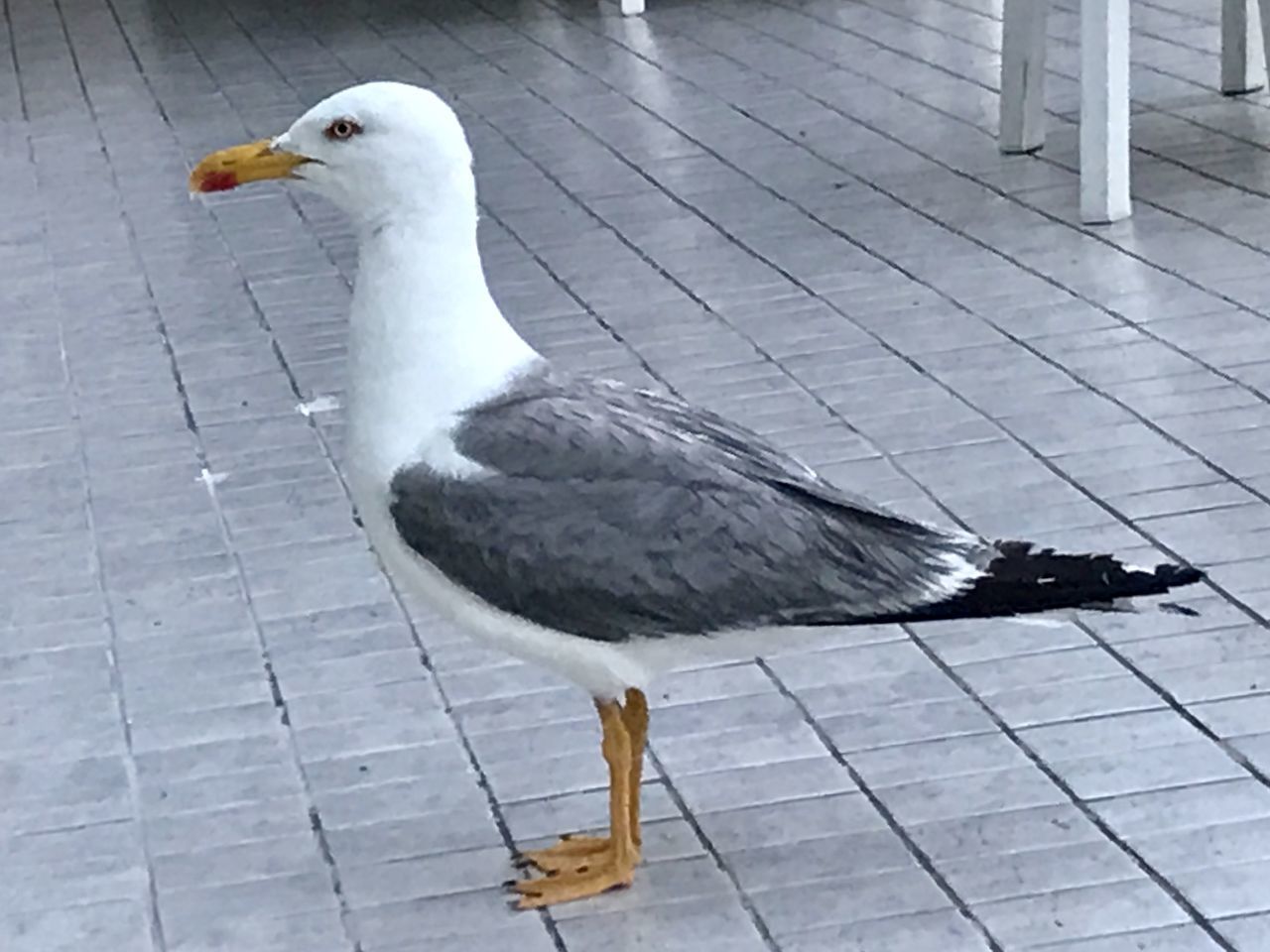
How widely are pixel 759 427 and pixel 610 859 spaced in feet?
5.48

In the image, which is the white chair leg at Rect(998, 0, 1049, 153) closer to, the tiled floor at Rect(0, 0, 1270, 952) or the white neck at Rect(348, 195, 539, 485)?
the tiled floor at Rect(0, 0, 1270, 952)

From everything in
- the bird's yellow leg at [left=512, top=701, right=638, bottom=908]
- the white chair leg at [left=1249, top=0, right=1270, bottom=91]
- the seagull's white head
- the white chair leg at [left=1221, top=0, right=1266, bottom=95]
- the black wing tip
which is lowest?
the white chair leg at [left=1221, top=0, right=1266, bottom=95]

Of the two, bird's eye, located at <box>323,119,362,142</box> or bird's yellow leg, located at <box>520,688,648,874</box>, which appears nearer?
bird's eye, located at <box>323,119,362,142</box>

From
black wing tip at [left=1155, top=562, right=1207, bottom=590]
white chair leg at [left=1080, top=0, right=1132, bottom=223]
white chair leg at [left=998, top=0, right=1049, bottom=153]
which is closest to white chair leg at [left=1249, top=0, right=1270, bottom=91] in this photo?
white chair leg at [left=998, top=0, right=1049, bottom=153]

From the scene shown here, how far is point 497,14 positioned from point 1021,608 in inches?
271

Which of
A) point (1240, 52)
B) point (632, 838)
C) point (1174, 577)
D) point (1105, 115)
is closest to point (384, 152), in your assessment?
point (632, 838)

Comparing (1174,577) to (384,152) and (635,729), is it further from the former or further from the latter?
(384,152)

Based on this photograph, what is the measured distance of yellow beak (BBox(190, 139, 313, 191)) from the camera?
2.73 m

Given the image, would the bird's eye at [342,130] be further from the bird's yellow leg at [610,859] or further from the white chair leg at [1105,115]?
the white chair leg at [1105,115]

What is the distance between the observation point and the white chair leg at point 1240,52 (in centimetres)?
635

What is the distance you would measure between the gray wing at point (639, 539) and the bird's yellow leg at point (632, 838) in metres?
0.22

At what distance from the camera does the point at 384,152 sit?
8.71 feet

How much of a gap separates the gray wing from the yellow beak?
1.25 feet

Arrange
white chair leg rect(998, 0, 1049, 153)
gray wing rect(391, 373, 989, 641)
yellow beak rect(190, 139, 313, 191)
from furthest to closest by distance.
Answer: white chair leg rect(998, 0, 1049, 153) → yellow beak rect(190, 139, 313, 191) → gray wing rect(391, 373, 989, 641)
